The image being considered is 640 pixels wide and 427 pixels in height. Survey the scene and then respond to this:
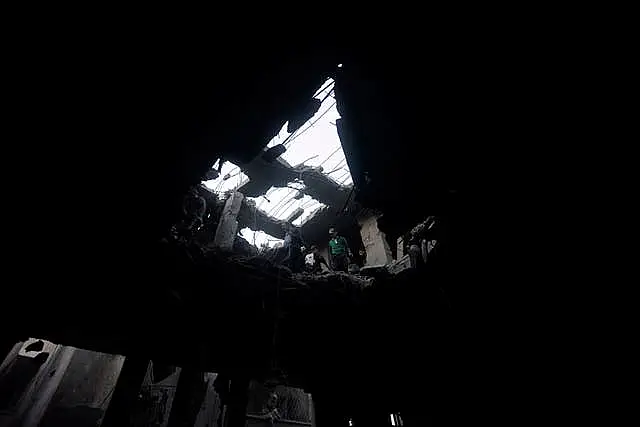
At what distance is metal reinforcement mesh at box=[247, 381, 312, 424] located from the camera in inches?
654

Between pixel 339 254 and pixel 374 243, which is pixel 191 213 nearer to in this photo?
pixel 339 254

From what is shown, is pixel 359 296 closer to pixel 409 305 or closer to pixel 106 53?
pixel 409 305

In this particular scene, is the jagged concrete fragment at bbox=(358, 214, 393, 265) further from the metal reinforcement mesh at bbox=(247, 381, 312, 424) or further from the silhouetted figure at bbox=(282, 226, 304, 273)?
the metal reinforcement mesh at bbox=(247, 381, 312, 424)

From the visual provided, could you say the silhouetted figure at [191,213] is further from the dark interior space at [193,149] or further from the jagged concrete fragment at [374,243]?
the jagged concrete fragment at [374,243]

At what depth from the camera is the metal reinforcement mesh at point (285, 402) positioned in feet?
54.5

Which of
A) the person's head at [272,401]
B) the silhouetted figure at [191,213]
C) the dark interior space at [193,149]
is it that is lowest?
the dark interior space at [193,149]

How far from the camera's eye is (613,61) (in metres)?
1.82

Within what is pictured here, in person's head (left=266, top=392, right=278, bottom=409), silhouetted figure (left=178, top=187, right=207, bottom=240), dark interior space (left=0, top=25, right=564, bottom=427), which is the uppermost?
silhouetted figure (left=178, top=187, right=207, bottom=240)

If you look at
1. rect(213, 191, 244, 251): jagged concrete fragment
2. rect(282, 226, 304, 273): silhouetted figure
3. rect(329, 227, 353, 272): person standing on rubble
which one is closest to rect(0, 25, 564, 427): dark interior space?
rect(282, 226, 304, 273): silhouetted figure

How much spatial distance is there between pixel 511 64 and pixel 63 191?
13.3 ft

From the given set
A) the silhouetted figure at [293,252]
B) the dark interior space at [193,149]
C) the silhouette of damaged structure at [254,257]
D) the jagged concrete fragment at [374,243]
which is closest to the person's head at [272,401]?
the silhouette of damaged structure at [254,257]

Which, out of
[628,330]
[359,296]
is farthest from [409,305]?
[628,330]

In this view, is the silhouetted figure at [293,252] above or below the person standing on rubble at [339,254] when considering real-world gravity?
below

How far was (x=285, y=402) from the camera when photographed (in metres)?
17.2
